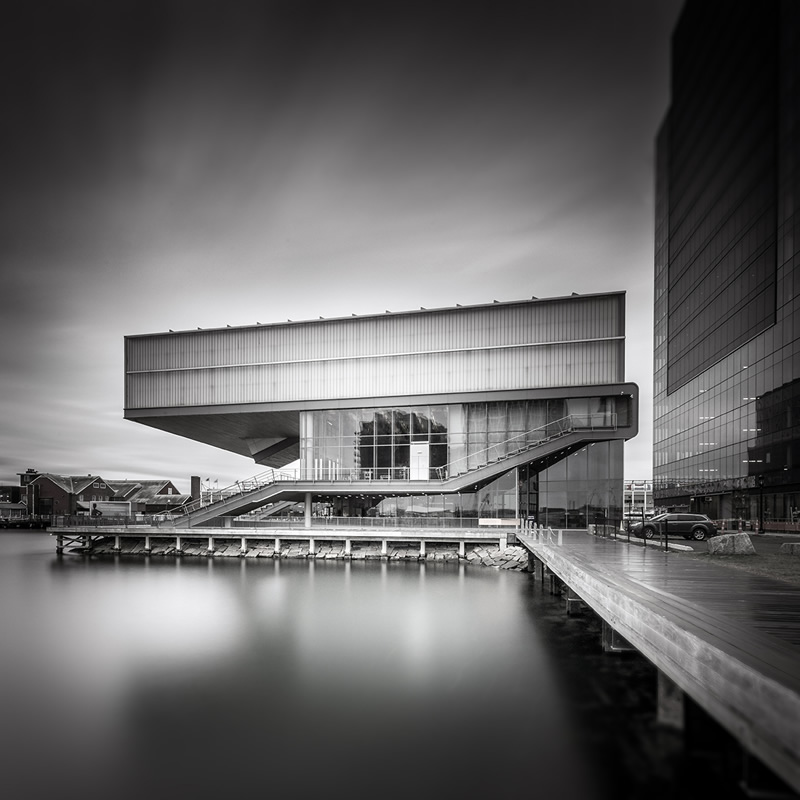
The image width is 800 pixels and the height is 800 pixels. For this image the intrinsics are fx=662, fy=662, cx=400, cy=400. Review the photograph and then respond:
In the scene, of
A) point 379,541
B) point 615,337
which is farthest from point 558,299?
point 379,541

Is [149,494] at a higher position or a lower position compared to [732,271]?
lower

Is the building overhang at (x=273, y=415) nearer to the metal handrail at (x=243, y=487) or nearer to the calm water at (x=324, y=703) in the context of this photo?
the metal handrail at (x=243, y=487)

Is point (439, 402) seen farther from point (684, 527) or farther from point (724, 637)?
point (724, 637)

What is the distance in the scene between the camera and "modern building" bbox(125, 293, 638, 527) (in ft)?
143

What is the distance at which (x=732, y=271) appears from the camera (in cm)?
6169

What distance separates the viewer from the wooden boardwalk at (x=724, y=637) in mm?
6133

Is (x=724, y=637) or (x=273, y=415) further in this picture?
(x=273, y=415)

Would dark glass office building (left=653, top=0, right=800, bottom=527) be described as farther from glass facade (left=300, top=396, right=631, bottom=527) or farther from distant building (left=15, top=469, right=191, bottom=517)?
distant building (left=15, top=469, right=191, bottom=517)

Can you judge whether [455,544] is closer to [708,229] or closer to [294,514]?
[294,514]

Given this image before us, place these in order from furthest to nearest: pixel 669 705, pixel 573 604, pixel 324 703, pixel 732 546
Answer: pixel 573 604 < pixel 732 546 < pixel 324 703 < pixel 669 705

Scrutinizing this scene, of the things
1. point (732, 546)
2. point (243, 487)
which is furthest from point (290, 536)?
point (732, 546)

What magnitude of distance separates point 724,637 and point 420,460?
37555 mm

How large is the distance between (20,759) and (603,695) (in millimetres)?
10792

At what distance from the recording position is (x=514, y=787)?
9.89 metres
